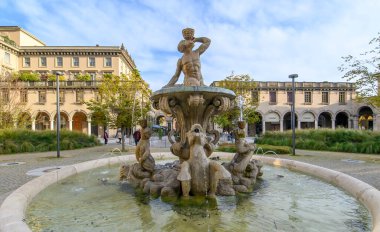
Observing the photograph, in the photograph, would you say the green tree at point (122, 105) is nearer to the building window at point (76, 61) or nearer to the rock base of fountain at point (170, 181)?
the rock base of fountain at point (170, 181)

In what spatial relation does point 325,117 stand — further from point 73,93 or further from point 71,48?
point 71,48

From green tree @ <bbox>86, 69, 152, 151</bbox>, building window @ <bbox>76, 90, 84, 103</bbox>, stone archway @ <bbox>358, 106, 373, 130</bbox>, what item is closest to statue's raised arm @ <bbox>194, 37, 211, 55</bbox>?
green tree @ <bbox>86, 69, 152, 151</bbox>

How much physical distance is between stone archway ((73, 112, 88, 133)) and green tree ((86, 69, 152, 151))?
1012 inches

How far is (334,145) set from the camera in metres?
18.3

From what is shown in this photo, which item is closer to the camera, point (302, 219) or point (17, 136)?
point (302, 219)

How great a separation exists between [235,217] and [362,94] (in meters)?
15.8

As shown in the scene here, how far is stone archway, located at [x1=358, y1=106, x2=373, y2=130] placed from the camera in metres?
46.1

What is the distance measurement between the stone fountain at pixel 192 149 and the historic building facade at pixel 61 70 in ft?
123

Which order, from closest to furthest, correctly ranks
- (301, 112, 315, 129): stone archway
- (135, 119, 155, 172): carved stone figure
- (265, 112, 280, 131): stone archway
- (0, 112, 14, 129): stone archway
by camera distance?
1. (135, 119, 155, 172): carved stone figure
2. (0, 112, 14, 129): stone archway
3. (265, 112, 280, 131): stone archway
4. (301, 112, 315, 129): stone archway

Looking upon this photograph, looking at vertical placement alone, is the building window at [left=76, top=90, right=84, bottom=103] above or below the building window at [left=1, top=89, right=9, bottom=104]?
above

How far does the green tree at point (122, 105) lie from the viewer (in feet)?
62.8

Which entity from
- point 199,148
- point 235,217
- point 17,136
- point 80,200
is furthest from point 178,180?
point 17,136

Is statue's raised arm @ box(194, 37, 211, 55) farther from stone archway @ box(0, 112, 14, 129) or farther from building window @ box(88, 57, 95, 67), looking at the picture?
building window @ box(88, 57, 95, 67)

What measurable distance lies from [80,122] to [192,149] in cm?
4458
